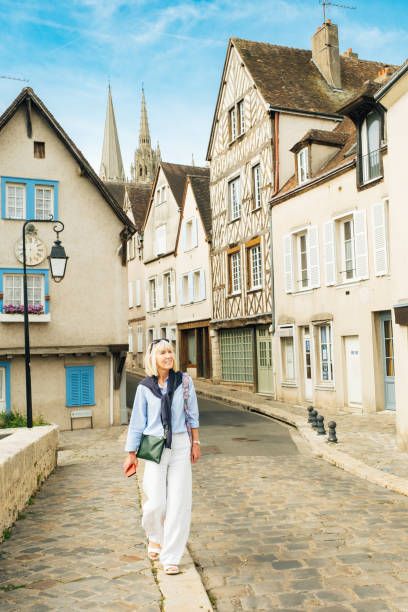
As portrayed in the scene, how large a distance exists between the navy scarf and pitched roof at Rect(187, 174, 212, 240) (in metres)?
21.4

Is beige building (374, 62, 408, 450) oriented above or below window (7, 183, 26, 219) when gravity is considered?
below

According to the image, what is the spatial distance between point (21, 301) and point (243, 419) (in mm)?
6610

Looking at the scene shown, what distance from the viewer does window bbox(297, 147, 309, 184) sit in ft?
59.6

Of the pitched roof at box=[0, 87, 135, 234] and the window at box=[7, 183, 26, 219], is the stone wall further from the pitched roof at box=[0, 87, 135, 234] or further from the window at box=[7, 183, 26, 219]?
the pitched roof at box=[0, 87, 135, 234]

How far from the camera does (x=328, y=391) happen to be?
16.8 meters

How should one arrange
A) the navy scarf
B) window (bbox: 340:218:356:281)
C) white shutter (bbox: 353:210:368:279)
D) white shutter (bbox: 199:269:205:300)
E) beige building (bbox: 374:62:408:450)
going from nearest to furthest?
the navy scarf
beige building (bbox: 374:62:408:450)
white shutter (bbox: 353:210:368:279)
window (bbox: 340:218:356:281)
white shutter (bbox: 199:269:205:300)

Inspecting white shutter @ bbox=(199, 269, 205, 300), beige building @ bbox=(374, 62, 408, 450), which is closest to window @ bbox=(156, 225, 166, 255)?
white shutter @ bbox=(199, 269, 205, 300)

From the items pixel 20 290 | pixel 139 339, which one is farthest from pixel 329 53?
pixel 139 339

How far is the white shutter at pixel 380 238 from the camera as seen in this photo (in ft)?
47.4

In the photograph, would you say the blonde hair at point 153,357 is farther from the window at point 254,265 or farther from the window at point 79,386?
the window at point 254,265

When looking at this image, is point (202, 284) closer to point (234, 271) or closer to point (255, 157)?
point (234, 271)

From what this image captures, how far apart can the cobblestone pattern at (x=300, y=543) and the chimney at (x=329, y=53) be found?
711 inches

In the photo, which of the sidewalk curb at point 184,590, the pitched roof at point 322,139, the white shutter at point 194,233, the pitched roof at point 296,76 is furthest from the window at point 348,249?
the sidewalk curb at point 184,590

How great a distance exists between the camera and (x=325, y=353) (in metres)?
17.1
